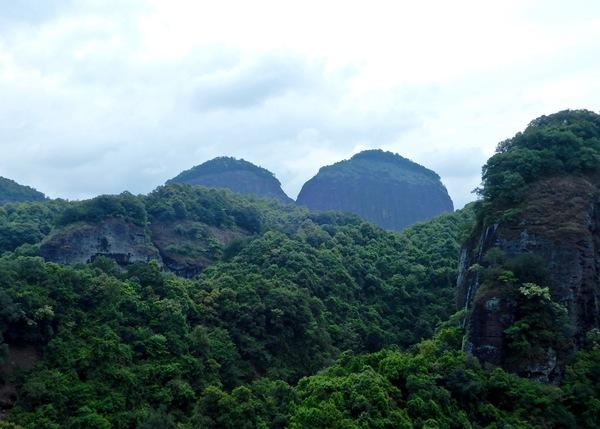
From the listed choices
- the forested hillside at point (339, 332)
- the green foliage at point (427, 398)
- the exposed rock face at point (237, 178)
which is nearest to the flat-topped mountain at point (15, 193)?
the exposed rock face at point (237, 178)

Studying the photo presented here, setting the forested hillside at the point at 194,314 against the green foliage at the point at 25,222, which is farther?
the green foliage at the point at 25,222

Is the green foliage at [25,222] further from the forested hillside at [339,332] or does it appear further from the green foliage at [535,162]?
the green foliage at [535,162]

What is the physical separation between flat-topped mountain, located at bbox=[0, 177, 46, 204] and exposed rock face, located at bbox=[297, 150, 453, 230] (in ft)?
151

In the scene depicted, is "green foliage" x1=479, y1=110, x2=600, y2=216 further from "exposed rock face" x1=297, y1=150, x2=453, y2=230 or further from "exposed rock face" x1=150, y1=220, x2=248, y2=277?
"exposed rock face" x1=297, y1=150, x2=453, y2=230

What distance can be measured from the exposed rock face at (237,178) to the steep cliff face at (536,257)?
251 feet

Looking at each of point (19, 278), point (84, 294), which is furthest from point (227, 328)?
point (19, 278)

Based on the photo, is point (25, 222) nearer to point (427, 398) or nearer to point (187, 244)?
point (187, 244)

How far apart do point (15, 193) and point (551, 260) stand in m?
66.5

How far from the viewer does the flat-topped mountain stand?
72.1 meters

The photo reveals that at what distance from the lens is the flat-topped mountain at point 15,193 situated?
72.1 m

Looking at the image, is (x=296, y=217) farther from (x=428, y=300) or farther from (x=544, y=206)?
(x=544, y=206)

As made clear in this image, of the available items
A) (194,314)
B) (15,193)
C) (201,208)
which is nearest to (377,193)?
(201,208)

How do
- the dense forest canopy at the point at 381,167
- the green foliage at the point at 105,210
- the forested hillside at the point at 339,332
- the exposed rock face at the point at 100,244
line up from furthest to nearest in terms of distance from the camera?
the dense forest canopy at the point at 381,167, the green foliage at the point at 105,210, the exposed rock face at the point at 100,244, the forested hillside at the point at 339,332

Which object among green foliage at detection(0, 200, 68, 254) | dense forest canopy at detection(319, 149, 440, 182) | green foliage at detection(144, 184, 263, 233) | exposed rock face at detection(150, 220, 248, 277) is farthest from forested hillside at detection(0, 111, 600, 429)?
dense forest canopy at detection(319, 149, 440, 182)
